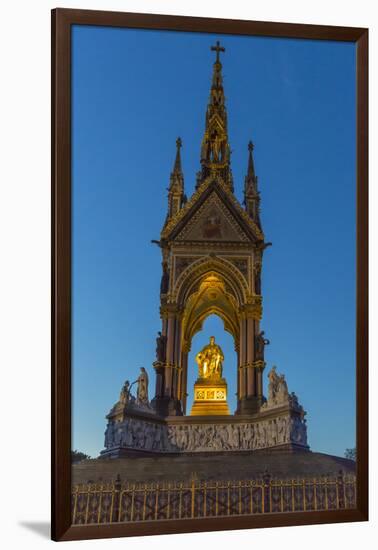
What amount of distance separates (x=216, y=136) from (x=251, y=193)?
2.30 feet

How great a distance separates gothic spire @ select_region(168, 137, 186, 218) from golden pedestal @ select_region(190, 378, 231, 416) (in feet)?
6.06

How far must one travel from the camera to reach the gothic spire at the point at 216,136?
12.5 metres

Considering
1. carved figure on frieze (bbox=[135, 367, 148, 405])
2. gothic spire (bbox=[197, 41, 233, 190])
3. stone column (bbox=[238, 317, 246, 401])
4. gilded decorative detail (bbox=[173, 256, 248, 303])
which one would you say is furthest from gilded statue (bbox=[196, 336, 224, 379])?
gothic spire (bbox=[197, 41, 233, 190])

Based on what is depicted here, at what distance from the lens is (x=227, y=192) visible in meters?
12.9

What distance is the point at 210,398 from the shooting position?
12.8 meters

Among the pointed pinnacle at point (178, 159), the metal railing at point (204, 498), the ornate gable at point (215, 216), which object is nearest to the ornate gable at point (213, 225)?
the ornate gable at point (215, 216)

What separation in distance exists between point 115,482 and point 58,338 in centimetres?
153

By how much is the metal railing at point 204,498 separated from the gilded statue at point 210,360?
1.32 m

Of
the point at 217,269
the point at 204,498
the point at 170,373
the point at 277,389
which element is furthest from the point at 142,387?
the point at 217,269

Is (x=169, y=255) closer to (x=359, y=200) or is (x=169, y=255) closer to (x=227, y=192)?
(x=227, y=192)

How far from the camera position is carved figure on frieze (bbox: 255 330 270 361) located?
12.5 m

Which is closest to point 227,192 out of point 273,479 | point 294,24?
point 294,24

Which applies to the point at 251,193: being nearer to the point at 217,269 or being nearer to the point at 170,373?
the point at 217,269

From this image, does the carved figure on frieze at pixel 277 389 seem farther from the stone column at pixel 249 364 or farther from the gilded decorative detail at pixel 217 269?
the gilded decorative detail at pixel 217 269
